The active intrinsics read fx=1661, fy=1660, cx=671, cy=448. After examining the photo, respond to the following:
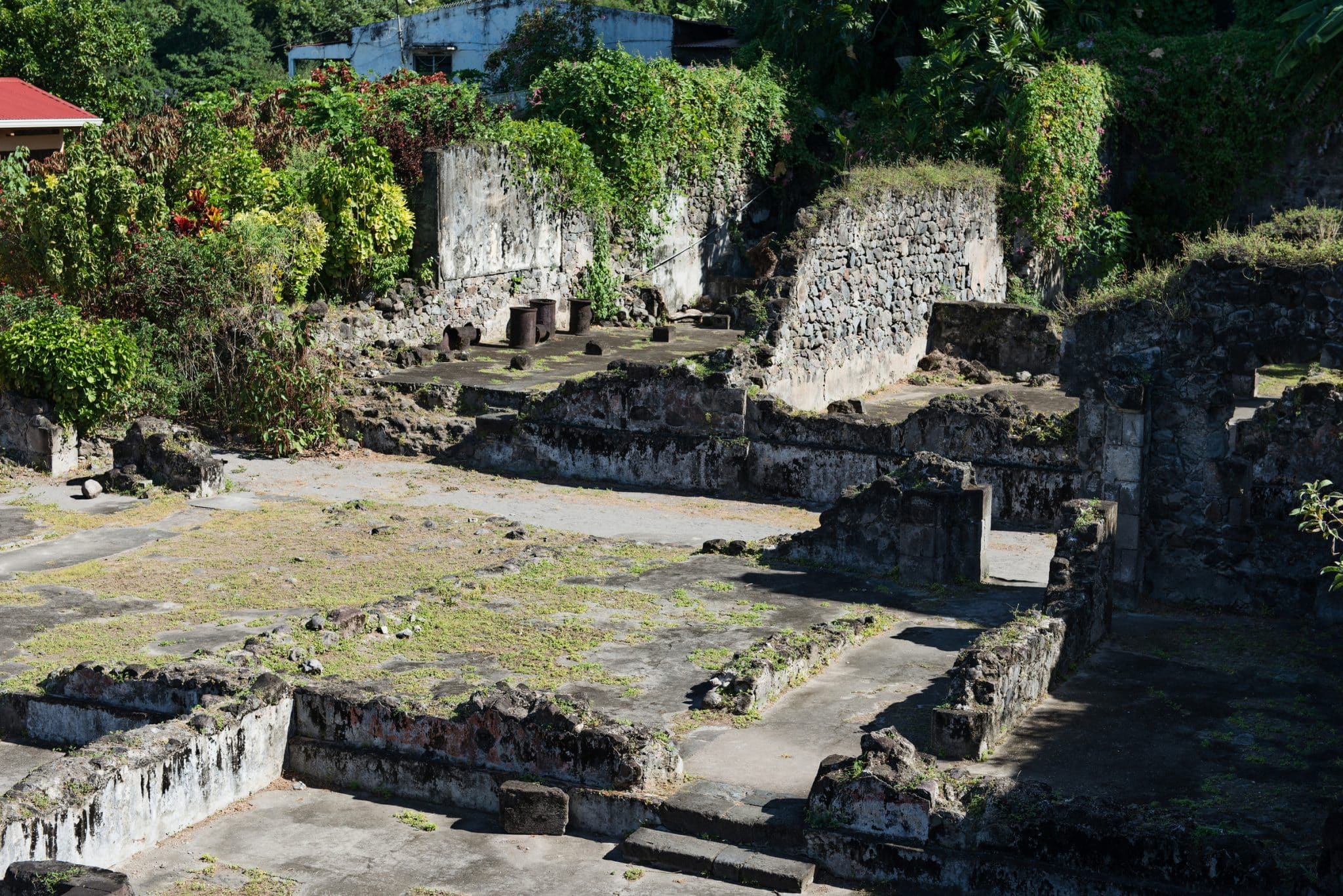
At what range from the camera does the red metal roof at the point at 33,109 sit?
27125 mm

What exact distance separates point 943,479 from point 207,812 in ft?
22.4

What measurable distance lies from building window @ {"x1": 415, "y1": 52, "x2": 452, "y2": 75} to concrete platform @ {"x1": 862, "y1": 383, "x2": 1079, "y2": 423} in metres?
17.7

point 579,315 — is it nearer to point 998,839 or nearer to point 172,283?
point 172,283

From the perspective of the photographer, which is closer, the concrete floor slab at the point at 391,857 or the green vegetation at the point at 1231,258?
the concrete floor slab at the point at 391,857

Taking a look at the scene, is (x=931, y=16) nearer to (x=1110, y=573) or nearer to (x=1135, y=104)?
(x=1135, y=104)

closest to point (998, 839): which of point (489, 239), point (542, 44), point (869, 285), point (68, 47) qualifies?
point (869, 285)

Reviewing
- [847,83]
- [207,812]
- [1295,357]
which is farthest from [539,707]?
[847,83]

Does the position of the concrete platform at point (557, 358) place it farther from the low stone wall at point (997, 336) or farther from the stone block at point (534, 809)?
the stone block at point (534, 809)

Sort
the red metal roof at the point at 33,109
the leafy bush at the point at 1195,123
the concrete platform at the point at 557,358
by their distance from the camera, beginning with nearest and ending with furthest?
the concrete platform at the point at 557,358 < the leafy bush at the point at 1195,123 < the red metal roof at the point at 33,109

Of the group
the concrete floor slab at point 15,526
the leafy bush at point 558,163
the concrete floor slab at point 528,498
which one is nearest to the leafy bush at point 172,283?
the concrete floor slab at point 528,498

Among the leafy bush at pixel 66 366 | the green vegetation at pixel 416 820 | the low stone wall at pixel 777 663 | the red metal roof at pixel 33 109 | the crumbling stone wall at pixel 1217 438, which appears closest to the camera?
the green vegetation at pixel 416 820

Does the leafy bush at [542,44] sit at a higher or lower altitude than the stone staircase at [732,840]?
higher

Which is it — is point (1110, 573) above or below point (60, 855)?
above

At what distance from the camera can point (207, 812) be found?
31.5 feet
